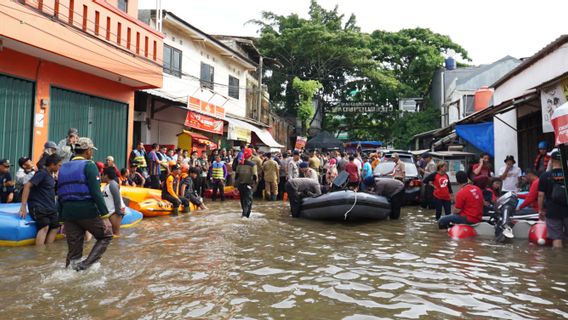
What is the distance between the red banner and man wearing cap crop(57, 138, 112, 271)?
35.6ft

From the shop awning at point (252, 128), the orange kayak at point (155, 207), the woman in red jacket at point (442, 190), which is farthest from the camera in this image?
the shop awning at point (252, 128)

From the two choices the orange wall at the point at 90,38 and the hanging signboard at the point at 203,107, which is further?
the hanging signboard at the point at 203,107

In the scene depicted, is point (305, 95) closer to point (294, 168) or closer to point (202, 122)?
point (202, 122)

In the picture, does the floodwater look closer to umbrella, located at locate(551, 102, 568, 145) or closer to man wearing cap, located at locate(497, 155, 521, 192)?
umbrella, located at locate(551, 102, 568, 145)

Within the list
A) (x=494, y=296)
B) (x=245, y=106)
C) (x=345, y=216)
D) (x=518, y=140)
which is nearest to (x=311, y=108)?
(x=245, y=106)

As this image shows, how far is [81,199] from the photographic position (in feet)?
15.8

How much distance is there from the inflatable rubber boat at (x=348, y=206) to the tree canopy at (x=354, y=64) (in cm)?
2249

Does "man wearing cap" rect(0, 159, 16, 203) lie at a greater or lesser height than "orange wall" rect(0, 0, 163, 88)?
lesser

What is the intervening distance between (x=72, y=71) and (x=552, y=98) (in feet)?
37.6

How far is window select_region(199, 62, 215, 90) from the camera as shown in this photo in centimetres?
1948

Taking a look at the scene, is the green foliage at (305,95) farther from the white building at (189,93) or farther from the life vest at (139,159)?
the life vest at (139,159)

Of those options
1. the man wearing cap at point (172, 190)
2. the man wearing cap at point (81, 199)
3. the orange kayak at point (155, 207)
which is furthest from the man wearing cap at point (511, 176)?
the man wearing cap at point (81, 199)

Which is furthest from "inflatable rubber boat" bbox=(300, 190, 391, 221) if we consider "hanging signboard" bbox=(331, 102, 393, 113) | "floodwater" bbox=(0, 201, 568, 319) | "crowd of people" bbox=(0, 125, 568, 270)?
"hanging signboard" bbox=(331, 102, 393, 113)

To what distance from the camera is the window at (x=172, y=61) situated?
16.5 meters
